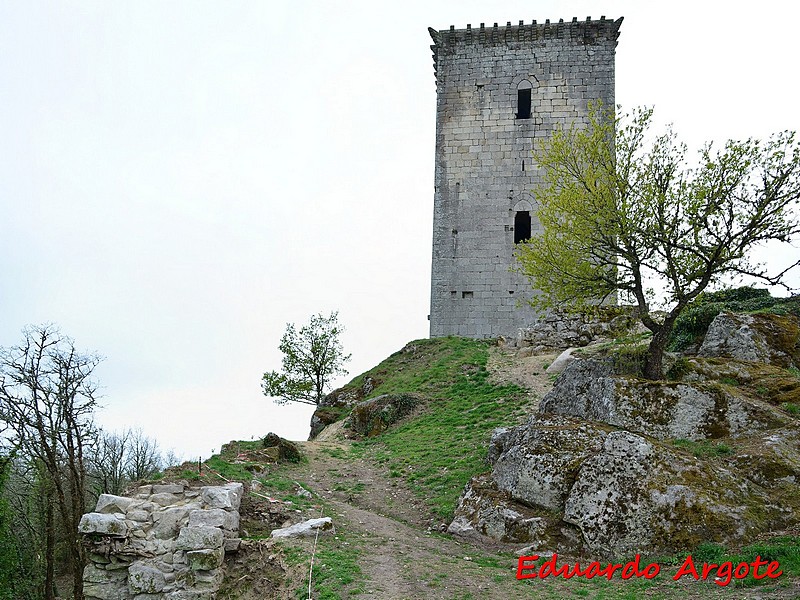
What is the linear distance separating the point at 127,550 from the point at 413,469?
22.9 ft

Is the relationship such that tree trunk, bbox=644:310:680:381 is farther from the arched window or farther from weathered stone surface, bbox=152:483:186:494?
the arched window

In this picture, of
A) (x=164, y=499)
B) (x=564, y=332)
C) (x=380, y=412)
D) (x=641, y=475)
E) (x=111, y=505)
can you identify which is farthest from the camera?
(x=564, y=332)

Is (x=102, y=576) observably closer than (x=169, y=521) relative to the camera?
Yes

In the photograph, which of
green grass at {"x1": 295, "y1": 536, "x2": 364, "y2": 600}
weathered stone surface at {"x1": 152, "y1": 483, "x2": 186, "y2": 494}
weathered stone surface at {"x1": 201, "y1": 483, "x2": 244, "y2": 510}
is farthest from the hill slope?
weathered stone surface at {"x1": 152, "y1": 483, "x2": 186, "y2": 494}

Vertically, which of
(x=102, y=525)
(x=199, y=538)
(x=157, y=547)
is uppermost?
(x=102, y=525)

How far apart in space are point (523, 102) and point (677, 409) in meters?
20.3

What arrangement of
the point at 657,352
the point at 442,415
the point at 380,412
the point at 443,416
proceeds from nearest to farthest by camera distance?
1. the point at 657,352
2. the point at 443,416
3. the point at 442,415
4. the point at 380,412

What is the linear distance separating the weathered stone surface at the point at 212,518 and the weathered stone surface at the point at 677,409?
24.3ft

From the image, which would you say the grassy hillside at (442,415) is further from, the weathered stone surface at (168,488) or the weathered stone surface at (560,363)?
the weathered stone surface at (168,488)

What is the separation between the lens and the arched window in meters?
29.4

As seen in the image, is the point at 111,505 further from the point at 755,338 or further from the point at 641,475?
the point at 755,338

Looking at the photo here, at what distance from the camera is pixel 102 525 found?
Result: 34.9 ft

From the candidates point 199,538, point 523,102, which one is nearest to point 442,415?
point 199,538

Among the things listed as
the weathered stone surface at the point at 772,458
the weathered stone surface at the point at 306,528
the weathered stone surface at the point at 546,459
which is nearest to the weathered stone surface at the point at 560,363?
the weathered stone surface at the point at 546,459
